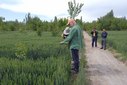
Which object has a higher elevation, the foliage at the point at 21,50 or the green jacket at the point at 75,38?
the green jacket at the point at 75,38

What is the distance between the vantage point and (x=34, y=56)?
492 inches

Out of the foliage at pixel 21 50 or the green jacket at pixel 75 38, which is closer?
the green jacket at pixel 75 38

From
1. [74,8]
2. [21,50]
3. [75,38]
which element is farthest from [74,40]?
[74,8]

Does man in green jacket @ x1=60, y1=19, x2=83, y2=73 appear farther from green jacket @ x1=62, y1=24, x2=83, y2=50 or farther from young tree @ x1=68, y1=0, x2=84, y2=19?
young tree @ x1=68, y1=0, x2=84, y2=19

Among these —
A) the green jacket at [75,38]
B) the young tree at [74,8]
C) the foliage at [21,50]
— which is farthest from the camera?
the young tree at [74,8]

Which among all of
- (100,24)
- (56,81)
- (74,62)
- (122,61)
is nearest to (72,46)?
(74,62)

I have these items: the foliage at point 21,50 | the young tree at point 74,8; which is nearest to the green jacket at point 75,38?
the foliage at point 21,50

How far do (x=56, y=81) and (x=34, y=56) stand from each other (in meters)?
5.79

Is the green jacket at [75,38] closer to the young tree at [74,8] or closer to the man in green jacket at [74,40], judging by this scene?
the man in green jacket at [74,40]

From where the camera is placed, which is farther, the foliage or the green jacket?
the foliage

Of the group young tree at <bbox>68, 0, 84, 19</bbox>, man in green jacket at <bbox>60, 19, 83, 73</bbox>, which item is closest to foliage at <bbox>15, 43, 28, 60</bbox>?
man in green jacket at <bbox>60, 19, 83, 73</bbox>

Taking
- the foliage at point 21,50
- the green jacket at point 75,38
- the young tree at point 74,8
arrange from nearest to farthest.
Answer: the green jacket at point 75,38
the foliage at point 21,50
the young tree at point 74,8

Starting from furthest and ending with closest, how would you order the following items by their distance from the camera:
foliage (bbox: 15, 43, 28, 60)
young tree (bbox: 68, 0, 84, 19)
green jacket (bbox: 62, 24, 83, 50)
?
young tree (bbox: 68, 0, 84, 19) → foliage (bbox: 15, 43, 28, 60) → green jacket (bbox: 62, 24, 83, 50)

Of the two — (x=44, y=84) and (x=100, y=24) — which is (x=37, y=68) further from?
(x=100, y=24)
